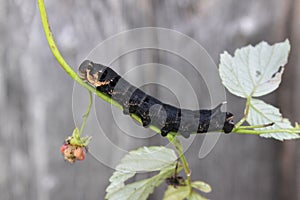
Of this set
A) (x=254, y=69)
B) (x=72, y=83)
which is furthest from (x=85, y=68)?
(x=72, y=83)

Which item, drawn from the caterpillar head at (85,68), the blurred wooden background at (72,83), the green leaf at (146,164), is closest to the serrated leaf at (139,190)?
the green leaf at (146,164)

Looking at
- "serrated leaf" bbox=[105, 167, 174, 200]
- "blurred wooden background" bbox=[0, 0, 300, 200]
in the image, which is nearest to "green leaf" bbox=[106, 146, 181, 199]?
"serrated leaf" bbox=[105, 167, 174, 200]

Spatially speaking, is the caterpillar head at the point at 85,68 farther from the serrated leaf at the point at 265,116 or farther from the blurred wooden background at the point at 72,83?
the blurred wooden background at the point at 72,83

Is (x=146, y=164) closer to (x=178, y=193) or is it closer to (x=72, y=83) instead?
(x=178, y=193)

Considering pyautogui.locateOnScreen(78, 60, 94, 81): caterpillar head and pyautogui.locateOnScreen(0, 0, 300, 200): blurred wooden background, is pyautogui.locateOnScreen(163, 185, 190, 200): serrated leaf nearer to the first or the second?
pyautogui.locateOnScreen(78, 60, 94, 81): caterpillar head

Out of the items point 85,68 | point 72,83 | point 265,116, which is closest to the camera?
point 85,68

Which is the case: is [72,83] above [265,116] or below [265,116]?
above

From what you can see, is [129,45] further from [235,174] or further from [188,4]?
[235,174]
